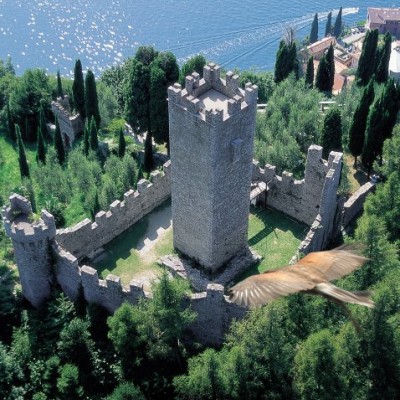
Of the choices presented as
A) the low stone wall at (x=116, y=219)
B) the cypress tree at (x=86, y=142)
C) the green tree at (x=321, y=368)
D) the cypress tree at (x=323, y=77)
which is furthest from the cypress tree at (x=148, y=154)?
the green tree at (x=321, y=368)

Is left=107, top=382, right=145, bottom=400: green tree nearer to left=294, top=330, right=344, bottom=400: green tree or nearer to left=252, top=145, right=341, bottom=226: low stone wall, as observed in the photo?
left=294, top=330, right=344, bottom=400: green tree

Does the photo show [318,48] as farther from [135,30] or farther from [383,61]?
[383,61]

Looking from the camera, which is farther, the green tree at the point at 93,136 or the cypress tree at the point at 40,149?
the cypress tree at the point at 40,149

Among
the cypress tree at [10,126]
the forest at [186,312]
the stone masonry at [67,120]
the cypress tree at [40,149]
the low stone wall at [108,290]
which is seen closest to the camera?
the forest at [186,312]

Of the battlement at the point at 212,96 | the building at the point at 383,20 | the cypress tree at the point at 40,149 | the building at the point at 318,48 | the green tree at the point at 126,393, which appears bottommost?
the building at the point at 318,48

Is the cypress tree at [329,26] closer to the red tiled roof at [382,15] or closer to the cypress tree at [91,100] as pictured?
the red tiled roof at [382,15]

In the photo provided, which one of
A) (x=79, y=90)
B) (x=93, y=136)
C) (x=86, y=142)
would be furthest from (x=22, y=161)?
(x=79, y=90)

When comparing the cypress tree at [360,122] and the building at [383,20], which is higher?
the cypress tree at [360,122]

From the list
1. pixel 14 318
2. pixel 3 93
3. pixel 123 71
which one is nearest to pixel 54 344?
pixel 14 318
